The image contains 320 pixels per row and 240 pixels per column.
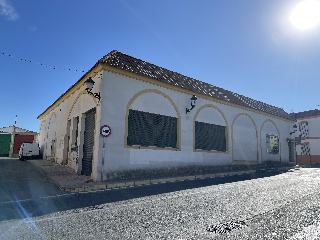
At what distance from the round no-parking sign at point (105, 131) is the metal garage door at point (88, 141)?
2477mm

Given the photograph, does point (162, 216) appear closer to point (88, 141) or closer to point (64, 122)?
point (88, 141)

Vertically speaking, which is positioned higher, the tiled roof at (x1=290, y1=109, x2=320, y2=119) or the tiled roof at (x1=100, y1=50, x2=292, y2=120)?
the tiled roof at (x1=290, y1=109, x2=320, y2=119)

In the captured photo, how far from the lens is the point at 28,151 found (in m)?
25.2

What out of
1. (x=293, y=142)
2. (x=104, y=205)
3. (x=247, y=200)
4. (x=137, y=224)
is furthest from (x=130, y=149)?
(x=293, y=142)

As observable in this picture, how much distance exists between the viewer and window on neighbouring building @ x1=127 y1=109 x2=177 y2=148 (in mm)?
12859

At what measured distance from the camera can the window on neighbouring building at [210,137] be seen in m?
16.3

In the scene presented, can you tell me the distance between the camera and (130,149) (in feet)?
40.8

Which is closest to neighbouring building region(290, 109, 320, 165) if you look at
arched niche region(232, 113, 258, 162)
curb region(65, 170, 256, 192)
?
arched niche region(232, 113, 258, 162)

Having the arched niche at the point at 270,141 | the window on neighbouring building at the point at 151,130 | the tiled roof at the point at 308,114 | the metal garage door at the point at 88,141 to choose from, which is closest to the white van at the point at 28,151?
the metal garage door at the point at 88,141

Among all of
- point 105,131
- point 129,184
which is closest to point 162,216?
point 129,184

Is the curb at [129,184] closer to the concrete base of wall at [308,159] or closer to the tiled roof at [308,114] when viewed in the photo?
the concrete base of wall at [308,159]

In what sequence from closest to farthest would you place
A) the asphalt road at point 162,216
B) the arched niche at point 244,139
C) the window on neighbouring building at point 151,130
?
the asphalt road at point 162,216 → the window on neighbouring building at point 151,130 → the arched niche at point 244,139

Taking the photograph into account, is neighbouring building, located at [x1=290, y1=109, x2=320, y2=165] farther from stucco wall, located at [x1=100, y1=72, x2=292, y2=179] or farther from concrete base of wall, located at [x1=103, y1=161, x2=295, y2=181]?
concrete base of wall, located at [x1=103, y1=161, x2=295, y2=181]

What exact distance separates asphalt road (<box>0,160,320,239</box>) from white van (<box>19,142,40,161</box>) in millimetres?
18759
